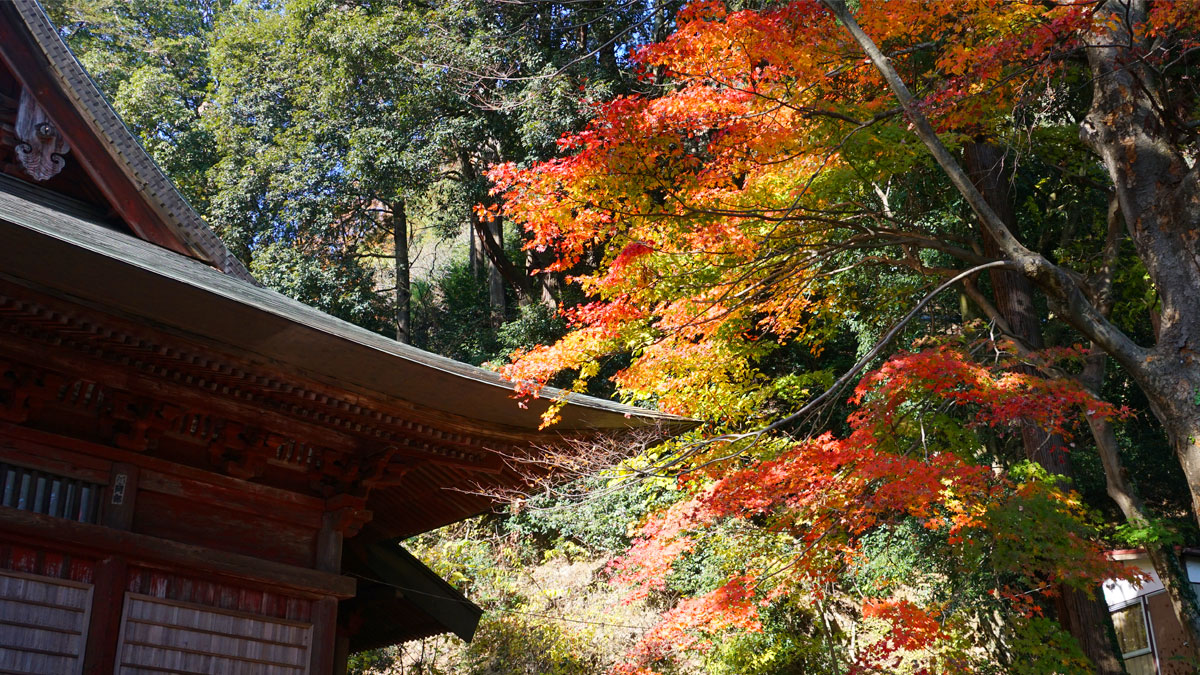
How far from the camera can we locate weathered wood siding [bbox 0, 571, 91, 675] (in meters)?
4.84

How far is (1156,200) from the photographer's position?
6191 millimetres

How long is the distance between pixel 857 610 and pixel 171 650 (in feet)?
32.9

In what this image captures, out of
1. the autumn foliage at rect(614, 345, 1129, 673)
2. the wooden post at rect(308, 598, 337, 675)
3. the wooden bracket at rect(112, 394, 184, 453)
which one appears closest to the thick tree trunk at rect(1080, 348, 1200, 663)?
the autumn foliage at rect(614, 345, 1129, 673)

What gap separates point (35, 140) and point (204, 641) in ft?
12.3

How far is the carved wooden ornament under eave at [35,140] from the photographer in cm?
626

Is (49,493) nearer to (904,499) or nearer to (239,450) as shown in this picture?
(239,450)

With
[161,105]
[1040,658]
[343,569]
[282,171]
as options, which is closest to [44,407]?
[343,569]

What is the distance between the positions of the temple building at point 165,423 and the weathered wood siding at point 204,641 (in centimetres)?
1

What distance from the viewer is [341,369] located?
5.73 meters

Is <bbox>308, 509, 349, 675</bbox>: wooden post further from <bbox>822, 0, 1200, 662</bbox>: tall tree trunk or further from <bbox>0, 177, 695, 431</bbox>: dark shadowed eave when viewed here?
<bbox>822, 0, 1200, 662</bbox>: tall tree trunk

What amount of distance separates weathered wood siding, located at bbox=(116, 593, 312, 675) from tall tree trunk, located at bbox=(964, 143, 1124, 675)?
22.7 ft

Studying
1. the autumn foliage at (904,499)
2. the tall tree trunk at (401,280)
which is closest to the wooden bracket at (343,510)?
the autumn foliage at (904,499)

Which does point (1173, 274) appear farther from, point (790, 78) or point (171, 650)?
point (171, 650)

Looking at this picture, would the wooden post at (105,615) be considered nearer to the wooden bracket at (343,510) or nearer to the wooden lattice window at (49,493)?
the wooden lattice window at (49,493)
